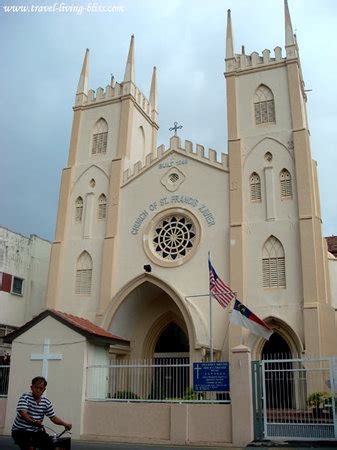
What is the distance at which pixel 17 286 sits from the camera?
2892 cm

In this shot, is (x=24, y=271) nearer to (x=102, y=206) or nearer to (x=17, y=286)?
(x=17, y=286)

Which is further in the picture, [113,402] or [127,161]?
[127,161]

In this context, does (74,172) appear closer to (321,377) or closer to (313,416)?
(321,377)

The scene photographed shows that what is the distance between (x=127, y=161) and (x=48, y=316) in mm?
11782

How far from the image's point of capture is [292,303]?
65.5 ft

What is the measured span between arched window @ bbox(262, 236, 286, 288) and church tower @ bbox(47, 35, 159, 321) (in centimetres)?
702

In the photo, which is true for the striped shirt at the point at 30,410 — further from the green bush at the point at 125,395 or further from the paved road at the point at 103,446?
the green bush at the point at 125,395

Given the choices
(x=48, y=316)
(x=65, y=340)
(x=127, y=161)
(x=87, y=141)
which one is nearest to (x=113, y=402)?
(x=65, y=340)

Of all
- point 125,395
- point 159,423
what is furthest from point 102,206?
point 159,423

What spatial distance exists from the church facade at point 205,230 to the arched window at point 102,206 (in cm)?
6

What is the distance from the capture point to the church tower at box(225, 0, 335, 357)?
64.7ft

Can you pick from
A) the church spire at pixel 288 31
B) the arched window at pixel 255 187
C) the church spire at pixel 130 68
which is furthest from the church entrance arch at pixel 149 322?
the church spire at pixel 288 31

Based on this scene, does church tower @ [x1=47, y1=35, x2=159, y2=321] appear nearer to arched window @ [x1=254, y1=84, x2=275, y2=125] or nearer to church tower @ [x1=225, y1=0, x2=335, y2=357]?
church tower @ [x1=225, y1=0, x2=335, y2=357]

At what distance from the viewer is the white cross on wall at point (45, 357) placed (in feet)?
50.6
